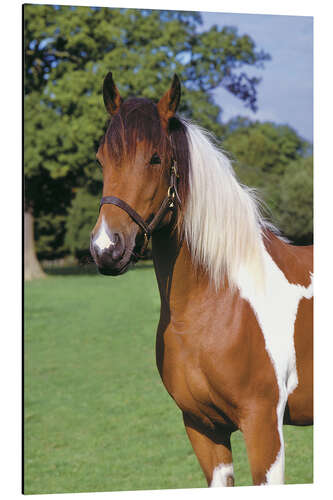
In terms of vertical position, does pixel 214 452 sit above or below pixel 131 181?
below

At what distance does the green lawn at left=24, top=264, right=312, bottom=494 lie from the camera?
3258 millimetres

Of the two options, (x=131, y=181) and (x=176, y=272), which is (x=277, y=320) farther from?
(x=131, y=181)

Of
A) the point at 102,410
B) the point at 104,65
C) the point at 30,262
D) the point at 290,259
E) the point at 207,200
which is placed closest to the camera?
the point at 207,200

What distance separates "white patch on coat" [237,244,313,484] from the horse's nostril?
45 cm

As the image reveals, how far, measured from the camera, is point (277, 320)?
5.69 ft

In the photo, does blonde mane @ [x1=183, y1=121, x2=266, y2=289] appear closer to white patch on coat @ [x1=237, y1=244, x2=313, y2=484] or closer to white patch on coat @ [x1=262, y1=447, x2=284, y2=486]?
white patch on coat @ [x1=237, y1=244, x2=313, y2=484]

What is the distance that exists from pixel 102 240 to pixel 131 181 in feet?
0.58

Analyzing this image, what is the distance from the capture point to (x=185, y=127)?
1605 millimetres

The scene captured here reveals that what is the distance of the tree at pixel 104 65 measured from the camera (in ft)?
11.6

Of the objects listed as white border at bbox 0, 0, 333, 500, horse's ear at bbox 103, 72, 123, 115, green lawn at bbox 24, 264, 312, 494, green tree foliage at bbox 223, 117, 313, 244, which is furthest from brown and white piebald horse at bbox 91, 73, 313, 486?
green tree foliage at bbox 223, 117, 313, 244

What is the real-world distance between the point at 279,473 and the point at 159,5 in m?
2.10

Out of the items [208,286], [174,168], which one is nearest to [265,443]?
[208,286]
